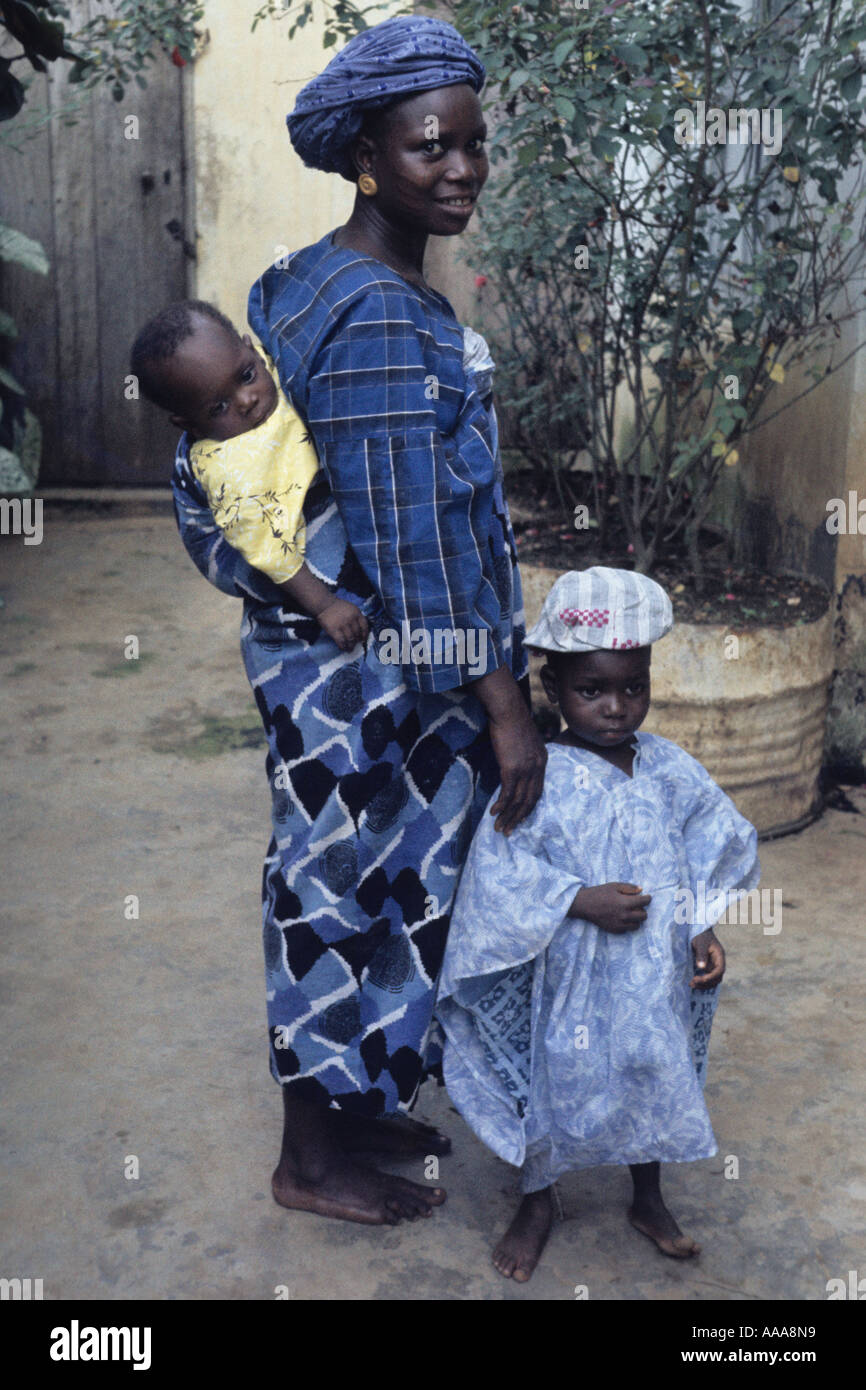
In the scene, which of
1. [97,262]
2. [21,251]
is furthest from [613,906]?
[97,262]

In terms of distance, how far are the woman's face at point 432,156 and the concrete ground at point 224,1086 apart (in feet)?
5.25

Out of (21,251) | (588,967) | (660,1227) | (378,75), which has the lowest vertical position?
(660,1227)

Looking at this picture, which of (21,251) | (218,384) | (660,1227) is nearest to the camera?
(218,384)

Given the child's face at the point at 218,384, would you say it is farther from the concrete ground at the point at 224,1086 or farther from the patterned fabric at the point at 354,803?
the concrete ground at the point at 224,1086

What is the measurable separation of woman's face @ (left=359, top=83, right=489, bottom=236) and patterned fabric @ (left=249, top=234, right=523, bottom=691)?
105 mm

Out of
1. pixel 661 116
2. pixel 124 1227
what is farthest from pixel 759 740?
pixel 124 1227

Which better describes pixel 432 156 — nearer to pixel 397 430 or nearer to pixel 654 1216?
pixel 397 430

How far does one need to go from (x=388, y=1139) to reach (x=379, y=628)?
1036 millimetres

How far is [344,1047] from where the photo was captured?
2.27 metres

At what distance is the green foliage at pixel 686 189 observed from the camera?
11.2 ft

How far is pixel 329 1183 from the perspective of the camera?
2404mm

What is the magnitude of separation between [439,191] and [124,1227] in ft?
5.59

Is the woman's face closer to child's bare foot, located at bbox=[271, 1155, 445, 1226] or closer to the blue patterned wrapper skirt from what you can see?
the blue patterned wrapper skirt
